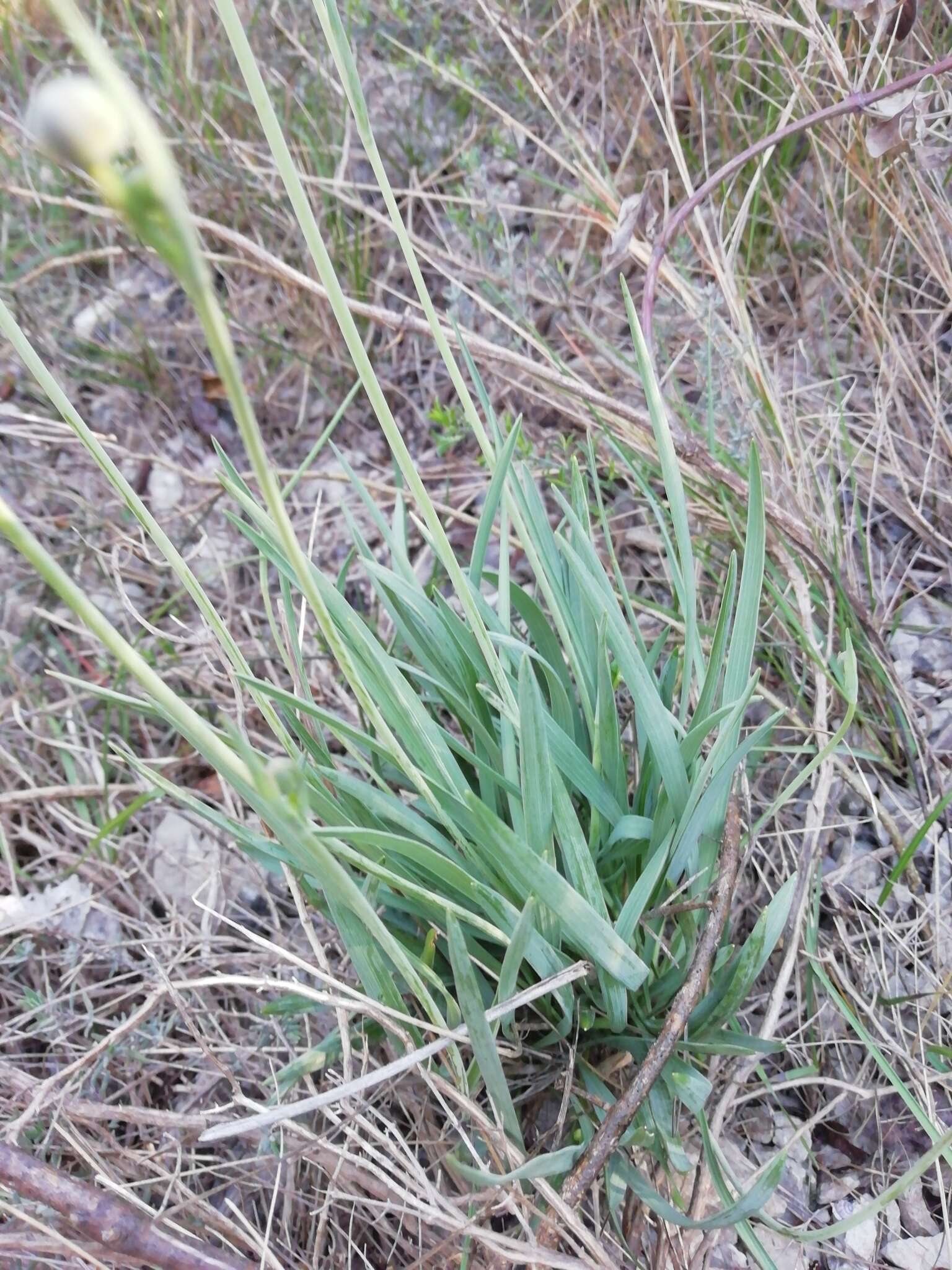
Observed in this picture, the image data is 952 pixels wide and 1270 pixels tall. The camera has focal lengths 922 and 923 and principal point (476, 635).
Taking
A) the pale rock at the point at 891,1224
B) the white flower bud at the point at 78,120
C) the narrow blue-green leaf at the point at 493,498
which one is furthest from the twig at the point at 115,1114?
the white flower bud at the point at 78,120

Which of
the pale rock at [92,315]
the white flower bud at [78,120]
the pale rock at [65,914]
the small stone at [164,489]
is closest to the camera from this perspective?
the white flower bud at [78,120]

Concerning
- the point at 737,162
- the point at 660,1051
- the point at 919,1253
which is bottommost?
the point at 919,1253

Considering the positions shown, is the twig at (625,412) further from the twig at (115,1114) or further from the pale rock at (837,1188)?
the twig at (115,1114)

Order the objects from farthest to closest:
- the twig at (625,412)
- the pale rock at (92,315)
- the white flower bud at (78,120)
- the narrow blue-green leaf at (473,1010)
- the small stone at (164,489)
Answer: the pale rock at (92,315) → the small stone at (164,489) → the twig at (625,412) → the narrow blue-green leaf at (473,1010) → the white flower bud at (78,120)

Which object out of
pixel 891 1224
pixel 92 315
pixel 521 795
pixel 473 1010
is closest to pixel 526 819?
pixel 521 795

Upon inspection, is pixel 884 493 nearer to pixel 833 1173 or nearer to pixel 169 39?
pixel 833 1173

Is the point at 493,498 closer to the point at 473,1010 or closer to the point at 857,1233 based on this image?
the point at 473,1010
